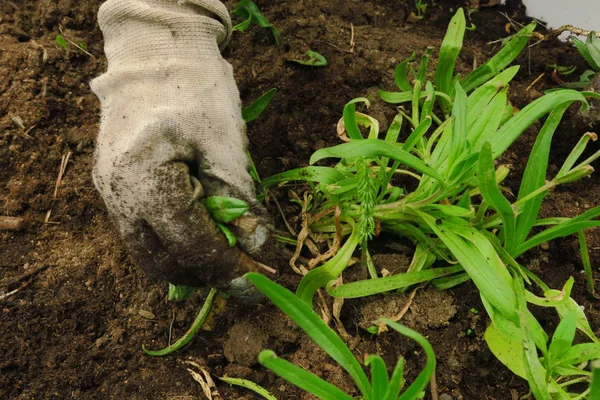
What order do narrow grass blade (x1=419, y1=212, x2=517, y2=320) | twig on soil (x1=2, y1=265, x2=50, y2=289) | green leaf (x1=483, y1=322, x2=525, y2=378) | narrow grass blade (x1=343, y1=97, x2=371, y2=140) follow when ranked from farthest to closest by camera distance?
1. twig on soil (x1=2, y1=265, x2=50, y2=289)
2. narrow grass blade (x1=343, y1=97, x2=371, y2=140)
3. green leaf (x1=483, y1=322, x2=525, y2=378)
4. narrow grass blade (x1=419, y1=212, x2=517, y2=320)

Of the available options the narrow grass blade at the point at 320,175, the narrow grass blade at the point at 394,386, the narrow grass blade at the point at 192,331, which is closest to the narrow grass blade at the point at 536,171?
the narrow grass blade at the point at 320,175

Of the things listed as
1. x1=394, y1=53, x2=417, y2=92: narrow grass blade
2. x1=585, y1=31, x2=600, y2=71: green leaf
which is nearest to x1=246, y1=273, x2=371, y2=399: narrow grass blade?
x1=394, y1=53, x2=417, y2=92: narrow grass blade

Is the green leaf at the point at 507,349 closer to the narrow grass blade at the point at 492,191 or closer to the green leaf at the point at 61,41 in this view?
the narrow grass blade at the point at 492,191

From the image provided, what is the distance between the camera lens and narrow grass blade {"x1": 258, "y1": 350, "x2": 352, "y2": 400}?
2.77 ft

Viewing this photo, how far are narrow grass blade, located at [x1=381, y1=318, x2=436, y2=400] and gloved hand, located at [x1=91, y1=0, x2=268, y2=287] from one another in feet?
1.64

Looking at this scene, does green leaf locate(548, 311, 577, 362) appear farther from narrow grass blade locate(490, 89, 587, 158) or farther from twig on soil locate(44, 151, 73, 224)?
twig on soil locate(44, 151, 73, 224)

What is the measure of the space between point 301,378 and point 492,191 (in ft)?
1.99

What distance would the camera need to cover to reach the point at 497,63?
165 centimetres

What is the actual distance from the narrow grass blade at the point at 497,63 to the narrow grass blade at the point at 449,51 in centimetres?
7

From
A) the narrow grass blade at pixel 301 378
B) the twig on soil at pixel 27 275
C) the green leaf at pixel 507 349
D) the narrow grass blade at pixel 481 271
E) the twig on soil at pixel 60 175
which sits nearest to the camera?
the narrow grass blade at pixel 301 378

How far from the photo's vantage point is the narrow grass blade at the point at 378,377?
0.85 metres

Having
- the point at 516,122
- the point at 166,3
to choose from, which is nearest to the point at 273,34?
the point at 166,3

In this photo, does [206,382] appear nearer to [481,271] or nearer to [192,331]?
[192,331]

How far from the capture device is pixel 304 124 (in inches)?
64.1
